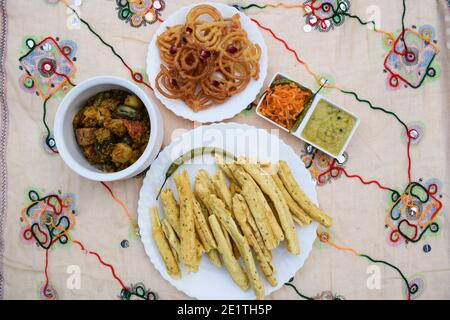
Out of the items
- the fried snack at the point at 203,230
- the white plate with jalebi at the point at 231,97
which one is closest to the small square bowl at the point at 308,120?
the white plate with jalebi at the point at 231,97

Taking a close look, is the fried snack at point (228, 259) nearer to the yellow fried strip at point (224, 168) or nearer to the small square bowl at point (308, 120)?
the yellow fried strip at point (224, 168)

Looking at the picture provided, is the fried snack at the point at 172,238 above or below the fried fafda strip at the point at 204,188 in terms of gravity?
below

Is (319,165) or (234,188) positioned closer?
(234,188)

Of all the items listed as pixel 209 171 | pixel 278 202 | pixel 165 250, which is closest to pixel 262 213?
pixel 278 202

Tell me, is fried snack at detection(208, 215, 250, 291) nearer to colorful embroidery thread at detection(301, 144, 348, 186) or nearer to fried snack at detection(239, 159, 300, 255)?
fried snack at detection(239, 159, 300, 255)

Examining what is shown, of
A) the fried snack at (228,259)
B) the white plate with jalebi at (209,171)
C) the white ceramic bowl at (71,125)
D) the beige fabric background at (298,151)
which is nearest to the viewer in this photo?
the white ceramic bowl at (71,125)

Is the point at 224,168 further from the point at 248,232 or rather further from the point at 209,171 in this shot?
the point at 248,232
